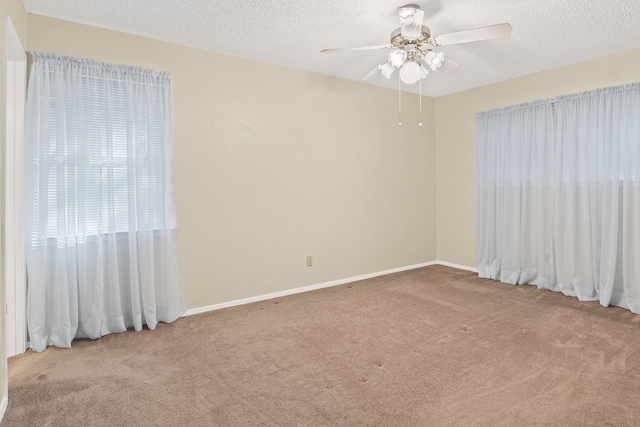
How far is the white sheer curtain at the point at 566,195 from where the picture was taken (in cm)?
355

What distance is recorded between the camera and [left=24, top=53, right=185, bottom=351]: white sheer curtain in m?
2.70

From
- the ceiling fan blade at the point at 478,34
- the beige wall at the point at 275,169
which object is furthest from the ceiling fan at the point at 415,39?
the beige wall at the point at 275,169

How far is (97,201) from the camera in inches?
115

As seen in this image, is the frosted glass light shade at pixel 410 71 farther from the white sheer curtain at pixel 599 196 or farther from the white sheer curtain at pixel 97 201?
the white sheer curtain at pixel 599 196

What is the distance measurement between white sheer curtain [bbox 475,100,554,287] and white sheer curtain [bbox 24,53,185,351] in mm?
3739

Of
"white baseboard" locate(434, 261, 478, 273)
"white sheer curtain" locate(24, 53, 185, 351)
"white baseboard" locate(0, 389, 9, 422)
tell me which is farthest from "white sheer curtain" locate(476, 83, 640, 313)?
"white baseboard" locate(0, 389, 9, 422)

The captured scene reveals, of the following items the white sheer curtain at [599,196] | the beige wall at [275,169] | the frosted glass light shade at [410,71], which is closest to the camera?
the frosted glass light shade at [410,71]

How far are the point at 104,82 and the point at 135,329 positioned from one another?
2.04 meters

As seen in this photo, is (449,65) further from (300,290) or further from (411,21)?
(300,290)

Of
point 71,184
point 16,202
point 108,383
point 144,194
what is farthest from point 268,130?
point 108,383

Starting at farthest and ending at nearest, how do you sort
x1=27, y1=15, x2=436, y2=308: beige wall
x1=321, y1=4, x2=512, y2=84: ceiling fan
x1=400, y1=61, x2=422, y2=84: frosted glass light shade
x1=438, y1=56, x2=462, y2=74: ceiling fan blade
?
x1=27, y1=15, x2=436, y2=308: beige wall
x1=438, y1=56, x2=462, y2=74: ceiling fan blade
x1=400, y1=61, x2=422, y2=84: frosted glass light shade
x1=321, y1=4, x2=512, y2=84: ceiling fan

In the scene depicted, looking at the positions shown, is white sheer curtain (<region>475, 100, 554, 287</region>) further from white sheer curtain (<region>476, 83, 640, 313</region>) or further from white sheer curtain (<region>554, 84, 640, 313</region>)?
white sheer curtain (<region>554, 84, 640, 313</region>)

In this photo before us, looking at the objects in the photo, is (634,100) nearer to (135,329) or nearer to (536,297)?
(536,297)

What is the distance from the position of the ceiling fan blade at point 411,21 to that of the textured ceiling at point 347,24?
0.26ft
